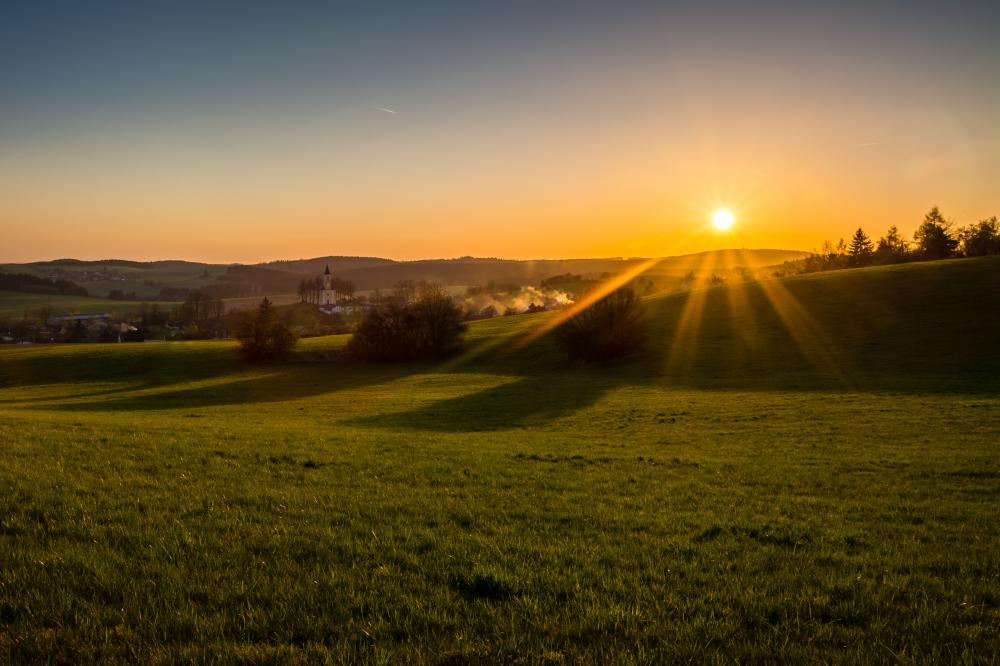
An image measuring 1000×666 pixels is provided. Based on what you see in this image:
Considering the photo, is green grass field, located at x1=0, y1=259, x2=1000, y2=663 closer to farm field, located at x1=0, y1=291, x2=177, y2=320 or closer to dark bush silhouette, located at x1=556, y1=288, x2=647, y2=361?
dark bush silhouette, located at x1=556, y1=288, x2=647, y2=361

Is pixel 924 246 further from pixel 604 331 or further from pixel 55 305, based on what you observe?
pixel 55 305

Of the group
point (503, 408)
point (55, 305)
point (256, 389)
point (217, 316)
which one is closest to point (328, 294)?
point (217, 316)

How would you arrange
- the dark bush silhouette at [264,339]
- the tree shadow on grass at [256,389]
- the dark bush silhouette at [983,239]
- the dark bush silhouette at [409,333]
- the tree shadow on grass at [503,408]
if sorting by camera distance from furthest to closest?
the dark bush silhouette at [983,239], the dark bush silhouette at [264,339], the dark bush silhouette at [409,333], the tree shadow on grass at [256,389], the tree shadow on grass at [503,408]

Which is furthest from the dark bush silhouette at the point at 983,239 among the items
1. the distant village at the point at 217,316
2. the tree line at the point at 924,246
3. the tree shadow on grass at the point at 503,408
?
the tree shadow on grass at the point at 503,408

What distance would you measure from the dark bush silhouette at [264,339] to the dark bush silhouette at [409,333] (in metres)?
9.54

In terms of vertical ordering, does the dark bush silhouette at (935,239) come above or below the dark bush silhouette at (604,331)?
above

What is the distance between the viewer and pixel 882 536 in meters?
9.05

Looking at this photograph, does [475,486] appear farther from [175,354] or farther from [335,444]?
[175,354]

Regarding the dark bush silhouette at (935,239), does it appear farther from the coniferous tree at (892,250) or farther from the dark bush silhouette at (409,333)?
the dark bush silhouette at (409,333)

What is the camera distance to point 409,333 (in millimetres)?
72812

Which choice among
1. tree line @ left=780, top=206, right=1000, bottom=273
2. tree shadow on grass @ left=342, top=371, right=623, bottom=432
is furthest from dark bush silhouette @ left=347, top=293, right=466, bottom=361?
tree line @ left=780, top=206, right=1000, bottom=273

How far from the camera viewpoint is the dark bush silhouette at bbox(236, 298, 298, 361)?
74250 mm

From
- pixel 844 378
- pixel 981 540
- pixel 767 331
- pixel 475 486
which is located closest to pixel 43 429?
pixel 475 486

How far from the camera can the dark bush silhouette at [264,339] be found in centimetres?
7425
